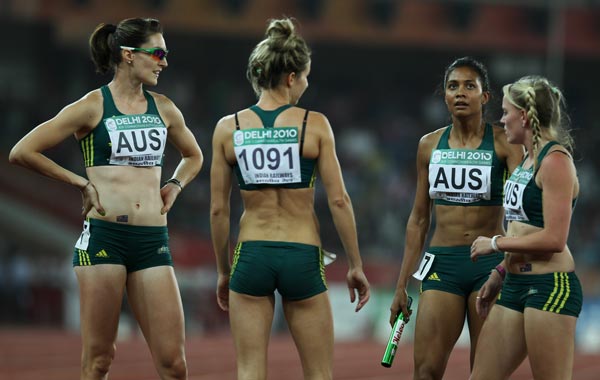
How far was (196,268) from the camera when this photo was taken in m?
19.9

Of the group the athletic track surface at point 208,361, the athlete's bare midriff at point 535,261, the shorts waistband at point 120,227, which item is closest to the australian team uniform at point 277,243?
the shorts waistband at point 120,227

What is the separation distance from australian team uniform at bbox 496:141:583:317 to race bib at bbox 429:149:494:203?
0.66 meters

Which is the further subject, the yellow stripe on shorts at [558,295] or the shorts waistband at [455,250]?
the shorts waistband at [455,250]

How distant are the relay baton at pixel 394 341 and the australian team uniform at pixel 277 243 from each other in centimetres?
78

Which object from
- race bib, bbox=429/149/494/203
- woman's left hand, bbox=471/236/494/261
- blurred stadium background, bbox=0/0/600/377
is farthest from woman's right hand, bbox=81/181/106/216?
blurred stadium background, bbox=0/0/600/377

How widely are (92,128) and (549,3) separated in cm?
2276

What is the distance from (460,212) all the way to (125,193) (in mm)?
1832

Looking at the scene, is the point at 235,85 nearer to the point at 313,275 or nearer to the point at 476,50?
the point at 476,50

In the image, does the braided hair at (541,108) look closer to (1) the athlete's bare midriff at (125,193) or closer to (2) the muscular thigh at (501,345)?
(2) the muscular thigh at (501,345)

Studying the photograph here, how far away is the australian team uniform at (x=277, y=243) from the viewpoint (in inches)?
225

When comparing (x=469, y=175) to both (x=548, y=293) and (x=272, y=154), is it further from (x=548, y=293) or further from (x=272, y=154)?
(x=272, y=154)

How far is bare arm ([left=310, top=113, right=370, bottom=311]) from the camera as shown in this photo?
226 inches

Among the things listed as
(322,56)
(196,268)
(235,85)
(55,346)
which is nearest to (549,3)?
(322,56)

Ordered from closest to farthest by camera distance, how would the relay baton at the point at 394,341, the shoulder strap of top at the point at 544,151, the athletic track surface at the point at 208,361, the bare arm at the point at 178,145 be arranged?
the shoulder strap of top at the point at 544,151 → the relay baton at the point at 394,341 → the bare arm at the point at 178,145 → the athletic track surface at the point at 208,361
